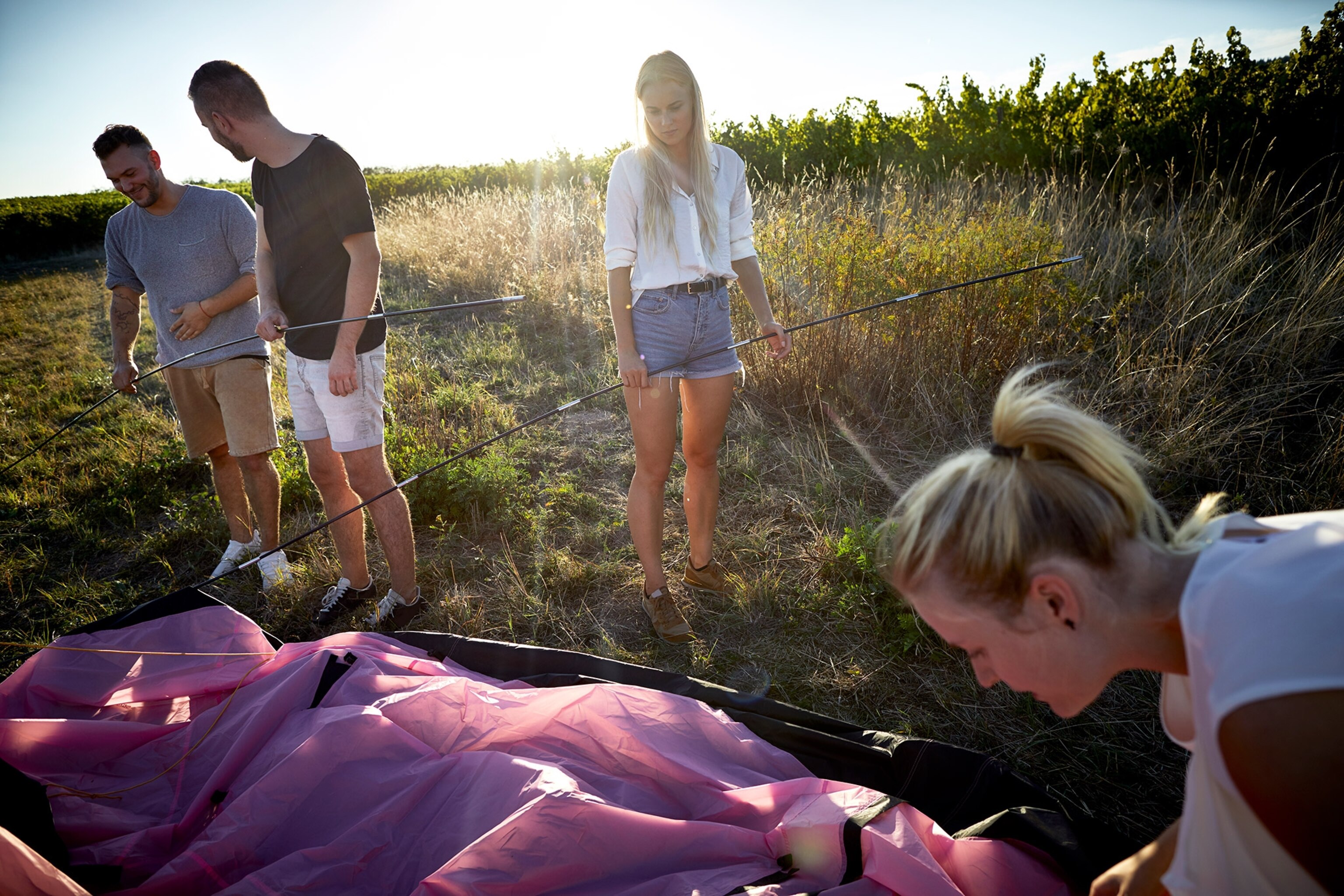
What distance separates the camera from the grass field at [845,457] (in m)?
2.49

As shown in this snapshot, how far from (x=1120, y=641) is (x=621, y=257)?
71.0 inches

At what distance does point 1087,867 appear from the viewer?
1486 mm

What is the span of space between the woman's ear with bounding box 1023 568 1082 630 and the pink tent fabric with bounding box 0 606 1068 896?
2.55 ft

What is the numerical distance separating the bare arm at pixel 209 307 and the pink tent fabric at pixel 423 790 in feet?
4.53

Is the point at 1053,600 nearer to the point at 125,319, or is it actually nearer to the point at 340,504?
the point at 340,504

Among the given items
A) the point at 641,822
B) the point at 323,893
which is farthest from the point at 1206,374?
the point at 323,893

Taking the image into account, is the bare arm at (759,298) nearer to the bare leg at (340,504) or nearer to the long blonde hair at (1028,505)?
the long blonde hair at (1028,505)

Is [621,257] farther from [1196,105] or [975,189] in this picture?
[1196,105]

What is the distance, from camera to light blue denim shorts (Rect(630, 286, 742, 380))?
2.38m

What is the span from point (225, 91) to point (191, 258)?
102 cm

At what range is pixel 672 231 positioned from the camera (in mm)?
2318

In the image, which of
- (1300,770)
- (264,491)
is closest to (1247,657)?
(1300,770)

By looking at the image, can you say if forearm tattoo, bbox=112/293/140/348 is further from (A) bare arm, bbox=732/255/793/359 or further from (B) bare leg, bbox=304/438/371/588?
(A) bare arm, bbox=732/255/793/359

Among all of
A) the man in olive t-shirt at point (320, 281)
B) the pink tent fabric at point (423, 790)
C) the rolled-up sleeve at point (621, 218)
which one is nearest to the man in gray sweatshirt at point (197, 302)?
the man in olive t-shirt at point (320, 281)
